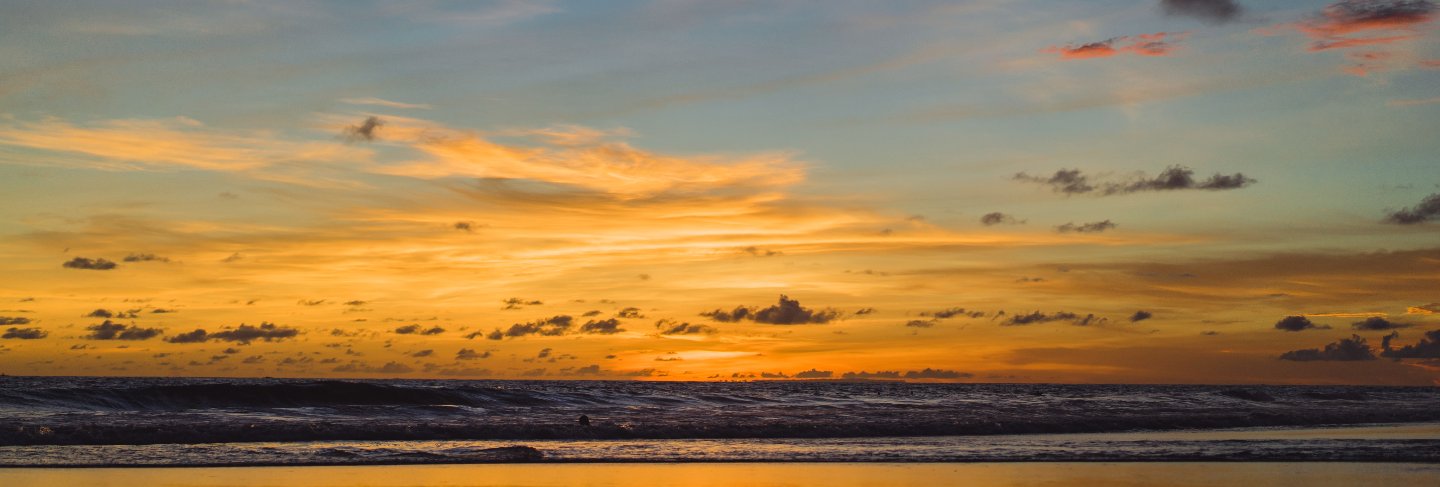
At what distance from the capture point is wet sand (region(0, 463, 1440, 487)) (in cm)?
1947

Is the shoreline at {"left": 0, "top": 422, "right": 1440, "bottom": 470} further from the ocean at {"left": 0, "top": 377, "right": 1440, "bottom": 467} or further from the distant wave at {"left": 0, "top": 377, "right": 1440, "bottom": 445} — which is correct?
the distant wave at {"left": 0, "top": 377, "right": 1440, "bottom": 445}

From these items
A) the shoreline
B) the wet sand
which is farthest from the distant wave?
the wet sand

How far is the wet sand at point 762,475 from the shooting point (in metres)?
19.5

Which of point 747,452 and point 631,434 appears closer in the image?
point 747,452

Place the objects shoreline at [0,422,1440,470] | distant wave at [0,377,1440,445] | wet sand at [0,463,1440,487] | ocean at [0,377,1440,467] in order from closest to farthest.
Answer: wet sand at [0,463,1440,487] → shoreline at [0,422,1440,470] → ocean at [0,377,1440,467] → distant wave at [0,377,1440,445]

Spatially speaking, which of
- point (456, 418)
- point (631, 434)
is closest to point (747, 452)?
point (631, 434)

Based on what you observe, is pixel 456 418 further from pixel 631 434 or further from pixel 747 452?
pixel 747 452

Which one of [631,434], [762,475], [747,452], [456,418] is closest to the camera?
[762,475]

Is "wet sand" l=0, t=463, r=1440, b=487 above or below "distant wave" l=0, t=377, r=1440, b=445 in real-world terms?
below

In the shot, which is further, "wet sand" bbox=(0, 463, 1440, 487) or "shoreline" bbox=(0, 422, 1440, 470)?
"shoreline" bbox=(0, 422, 1440, 470)

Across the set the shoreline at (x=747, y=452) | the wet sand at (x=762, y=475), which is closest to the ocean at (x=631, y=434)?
the shoreline at (x=747, y=452)

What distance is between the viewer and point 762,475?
21.2 m

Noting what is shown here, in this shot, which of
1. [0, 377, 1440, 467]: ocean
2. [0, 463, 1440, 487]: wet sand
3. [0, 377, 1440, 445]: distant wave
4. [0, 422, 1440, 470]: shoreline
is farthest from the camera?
[0, 377, 1440, 445]: distant wave

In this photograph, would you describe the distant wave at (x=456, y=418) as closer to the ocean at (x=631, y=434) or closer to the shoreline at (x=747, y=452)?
the ocean at (x=631, y=434)
